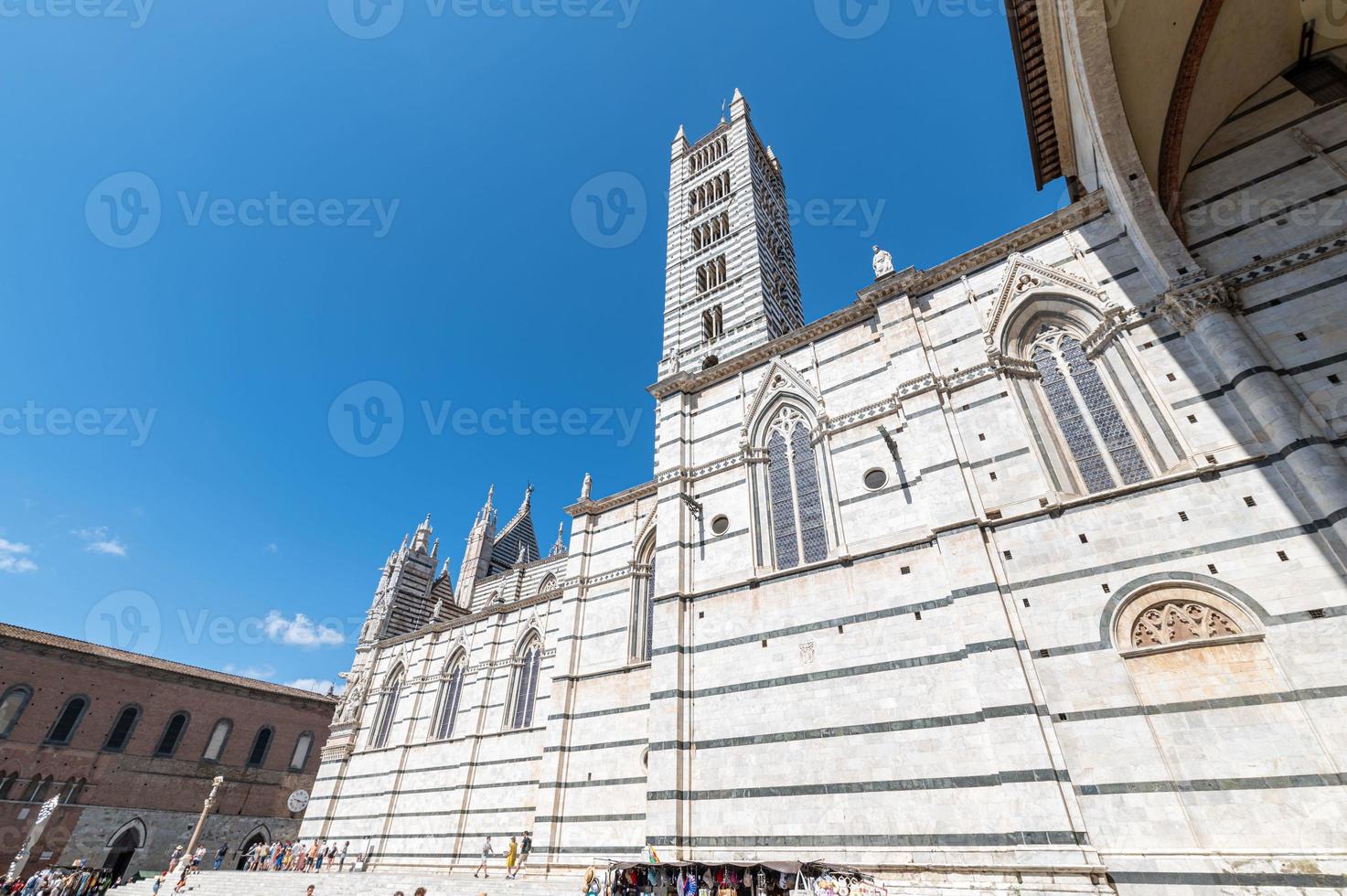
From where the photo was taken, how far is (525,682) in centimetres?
2264

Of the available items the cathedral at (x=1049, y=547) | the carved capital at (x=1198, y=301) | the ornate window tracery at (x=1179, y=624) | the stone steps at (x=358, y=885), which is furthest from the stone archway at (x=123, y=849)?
the carved capital at (x=1198, y=301)

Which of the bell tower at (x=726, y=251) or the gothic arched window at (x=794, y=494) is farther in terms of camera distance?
the bell tower at (x=726, y=251)

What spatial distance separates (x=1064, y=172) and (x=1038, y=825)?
15767mm

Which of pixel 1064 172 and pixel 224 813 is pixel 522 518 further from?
pixel 1064 172

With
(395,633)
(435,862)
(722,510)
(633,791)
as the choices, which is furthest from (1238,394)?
(395,633)

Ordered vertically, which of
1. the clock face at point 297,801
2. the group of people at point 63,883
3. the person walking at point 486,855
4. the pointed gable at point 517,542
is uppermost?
the pointed gable at point 517,542

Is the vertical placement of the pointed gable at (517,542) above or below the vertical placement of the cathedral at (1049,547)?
above

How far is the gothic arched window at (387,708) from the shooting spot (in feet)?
88.5

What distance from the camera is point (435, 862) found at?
20609mm

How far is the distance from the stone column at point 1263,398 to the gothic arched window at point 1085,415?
1587 mm

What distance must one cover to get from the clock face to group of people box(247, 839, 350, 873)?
23.2ft

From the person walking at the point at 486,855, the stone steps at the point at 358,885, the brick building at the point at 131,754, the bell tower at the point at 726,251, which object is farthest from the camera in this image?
the brick building at the point at 131,754

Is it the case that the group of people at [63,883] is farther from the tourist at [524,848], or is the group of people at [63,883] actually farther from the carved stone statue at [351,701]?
the tourist at [524,848]

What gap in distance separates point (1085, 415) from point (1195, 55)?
8.04 metres
